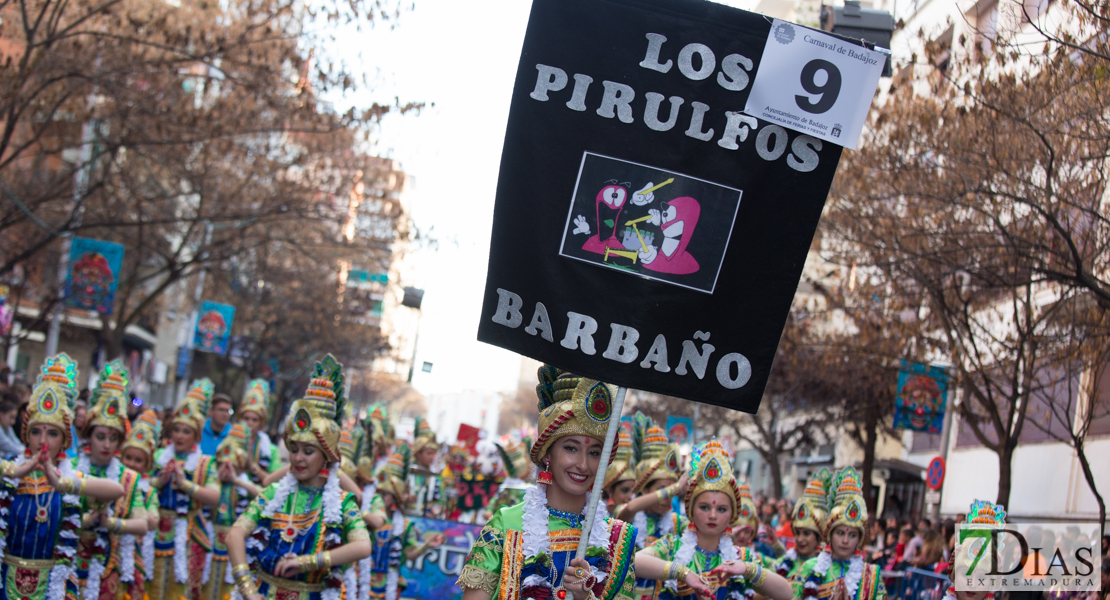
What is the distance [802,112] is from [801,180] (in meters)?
0.27

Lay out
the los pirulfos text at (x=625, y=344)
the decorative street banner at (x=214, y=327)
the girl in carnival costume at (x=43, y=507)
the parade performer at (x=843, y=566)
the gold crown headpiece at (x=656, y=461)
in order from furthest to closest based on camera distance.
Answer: the decorative street banner at (x=214, y=327) → the gold crown headpiece at (x=656, y=461) → the parade performer at (x=843, y=566) → the girl in carnival costume at (x=43, y=507) → the los pirulfos text at (x=625, y=344)

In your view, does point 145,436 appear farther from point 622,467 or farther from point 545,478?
point 545,478

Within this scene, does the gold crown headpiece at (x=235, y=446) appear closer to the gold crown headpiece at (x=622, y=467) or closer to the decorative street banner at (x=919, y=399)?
the gold crown headpiece at (x=622, y=467)

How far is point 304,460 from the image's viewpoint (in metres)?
6.71

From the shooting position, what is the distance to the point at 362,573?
10211 mm

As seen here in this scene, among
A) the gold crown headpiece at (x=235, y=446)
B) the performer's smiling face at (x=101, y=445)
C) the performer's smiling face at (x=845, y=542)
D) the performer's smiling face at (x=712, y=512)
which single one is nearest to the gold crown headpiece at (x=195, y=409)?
the gold crown headpiece at (x=235, y=446)

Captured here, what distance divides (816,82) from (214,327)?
28.2 meters

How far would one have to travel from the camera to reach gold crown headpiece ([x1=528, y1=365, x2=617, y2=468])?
4.89 metres

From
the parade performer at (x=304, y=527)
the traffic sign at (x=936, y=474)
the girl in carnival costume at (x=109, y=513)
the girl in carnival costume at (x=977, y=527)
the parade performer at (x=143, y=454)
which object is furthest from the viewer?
the traffic sign at (x=936, y=474)

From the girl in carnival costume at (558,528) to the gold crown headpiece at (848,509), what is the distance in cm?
366

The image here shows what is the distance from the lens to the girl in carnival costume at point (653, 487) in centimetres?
891

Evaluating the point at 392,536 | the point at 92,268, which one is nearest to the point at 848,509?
the point at 392,536

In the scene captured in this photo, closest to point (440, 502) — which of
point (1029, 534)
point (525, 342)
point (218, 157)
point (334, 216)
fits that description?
point (334, 216)

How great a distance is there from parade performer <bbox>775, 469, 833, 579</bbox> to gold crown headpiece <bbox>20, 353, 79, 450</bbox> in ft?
17.8
